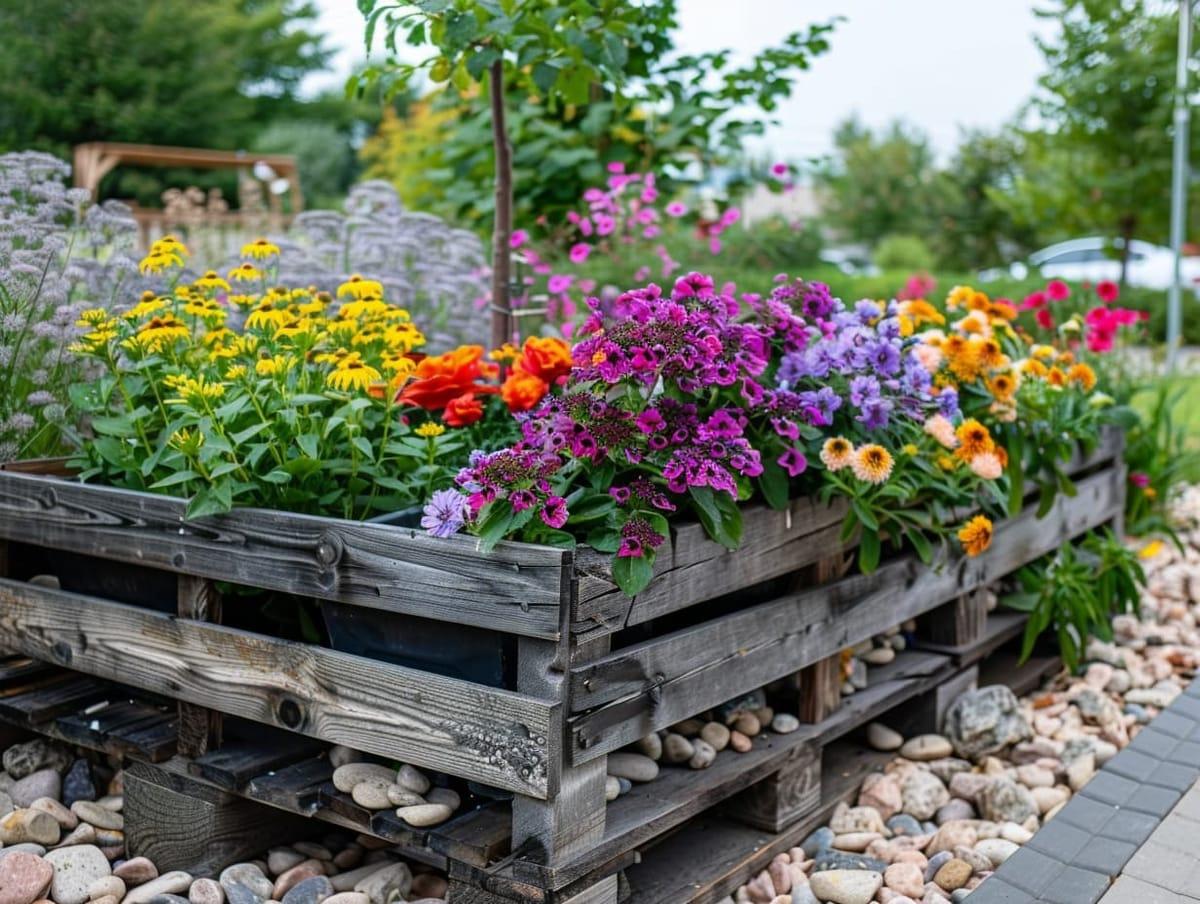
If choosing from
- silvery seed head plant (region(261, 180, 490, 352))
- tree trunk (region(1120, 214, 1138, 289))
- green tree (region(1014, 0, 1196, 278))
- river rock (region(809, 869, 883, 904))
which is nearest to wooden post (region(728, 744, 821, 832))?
river rock (region(809, 869, 883, 904))

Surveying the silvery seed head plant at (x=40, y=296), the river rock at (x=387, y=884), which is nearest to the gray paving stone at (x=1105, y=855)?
the river rock at (x=387, y=884)

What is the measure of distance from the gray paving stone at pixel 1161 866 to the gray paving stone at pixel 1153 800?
6.8 inches

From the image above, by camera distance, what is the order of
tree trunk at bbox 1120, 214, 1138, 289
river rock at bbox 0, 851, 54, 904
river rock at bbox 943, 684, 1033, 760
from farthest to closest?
tree trunk at bbox 1120, 214, 1138, 289 → river rock at bbox 943, 684, 1033, 760 → river rock at bbox 0, 851, 54, 904

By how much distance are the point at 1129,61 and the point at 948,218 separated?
10.1 meters

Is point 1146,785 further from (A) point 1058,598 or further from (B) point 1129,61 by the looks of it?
(B) point 1129,61

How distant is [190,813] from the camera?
2215 millimetres

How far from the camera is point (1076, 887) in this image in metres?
2.20

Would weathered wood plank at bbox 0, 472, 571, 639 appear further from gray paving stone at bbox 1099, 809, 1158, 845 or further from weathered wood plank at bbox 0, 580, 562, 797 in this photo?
gray paving stone at bbox 1099, 809, 1158, 845

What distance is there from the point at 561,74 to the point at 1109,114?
447 inches

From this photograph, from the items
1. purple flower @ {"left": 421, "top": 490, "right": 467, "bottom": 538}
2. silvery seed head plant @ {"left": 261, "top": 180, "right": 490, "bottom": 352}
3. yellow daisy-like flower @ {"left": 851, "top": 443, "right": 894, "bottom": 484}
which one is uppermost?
silvery seed head plant @ {"left": 261, "top": 180, "right": 490, "bottom": 352}

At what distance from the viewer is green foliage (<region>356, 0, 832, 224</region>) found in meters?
2.94

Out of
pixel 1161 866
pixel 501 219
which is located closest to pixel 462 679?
pixel 1161 866

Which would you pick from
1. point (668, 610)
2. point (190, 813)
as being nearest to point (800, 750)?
point (668, 610)

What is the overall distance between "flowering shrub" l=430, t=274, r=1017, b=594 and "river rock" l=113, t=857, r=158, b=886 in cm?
102
